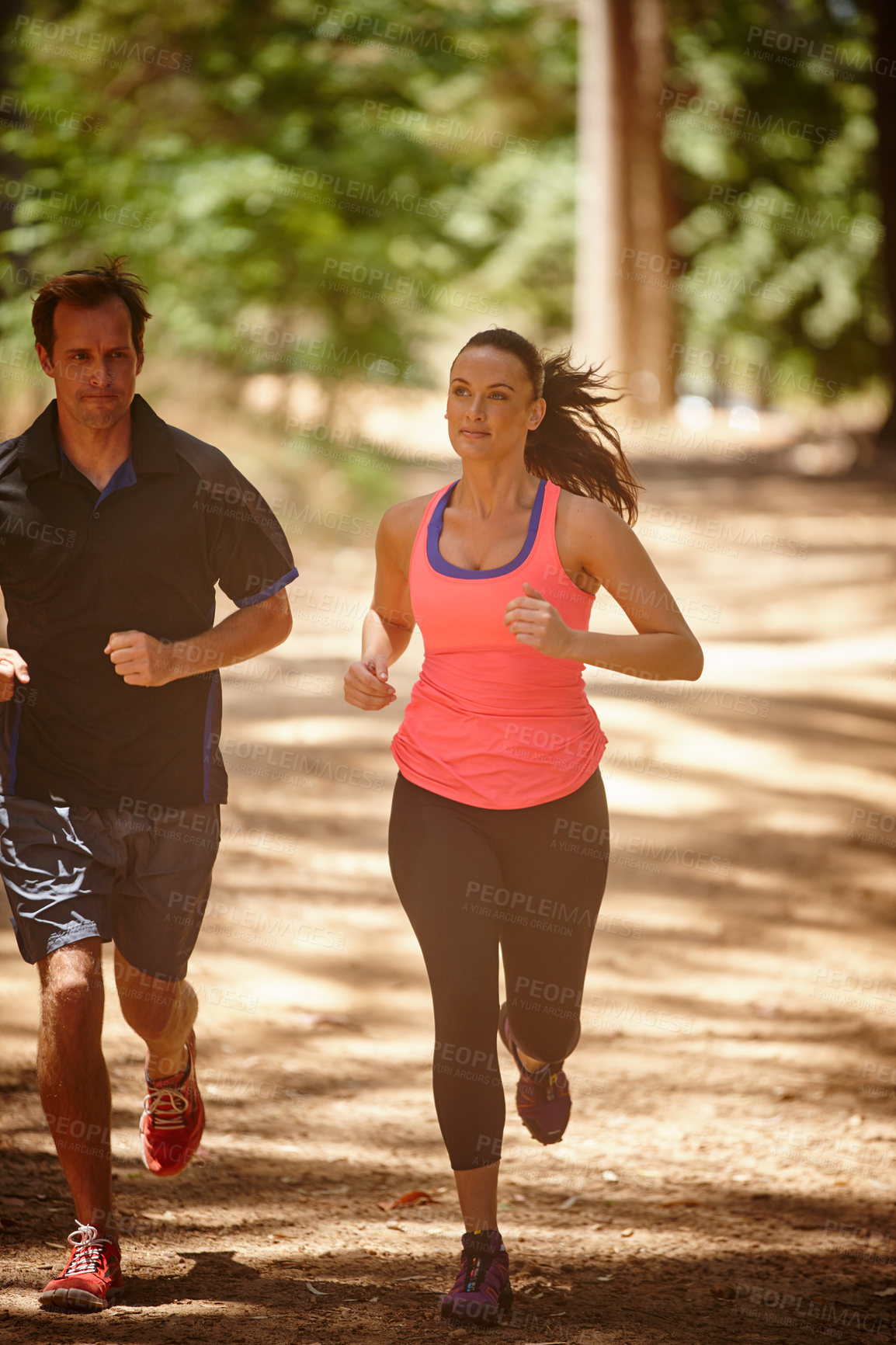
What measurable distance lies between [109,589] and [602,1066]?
10.0 ft

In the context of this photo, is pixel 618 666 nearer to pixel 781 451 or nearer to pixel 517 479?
pixel 517 479

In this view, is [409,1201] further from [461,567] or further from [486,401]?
[486,401]

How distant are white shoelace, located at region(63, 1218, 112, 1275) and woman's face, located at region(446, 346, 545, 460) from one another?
6.75 ft

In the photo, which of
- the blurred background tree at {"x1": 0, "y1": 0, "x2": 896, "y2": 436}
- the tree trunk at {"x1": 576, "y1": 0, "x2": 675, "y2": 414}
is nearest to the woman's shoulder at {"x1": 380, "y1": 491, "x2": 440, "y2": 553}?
the blurred background tree at {"x1": 0, "y1": 0, "x2": 896, "y2": 436}

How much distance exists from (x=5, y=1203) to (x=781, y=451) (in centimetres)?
1891

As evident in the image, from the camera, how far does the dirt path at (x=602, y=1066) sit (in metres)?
3.55

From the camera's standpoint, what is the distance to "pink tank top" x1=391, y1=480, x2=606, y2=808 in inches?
131

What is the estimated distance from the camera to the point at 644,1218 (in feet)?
13.6

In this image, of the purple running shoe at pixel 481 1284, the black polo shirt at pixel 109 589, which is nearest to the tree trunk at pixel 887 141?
the black polo shirt at pixel 109 589

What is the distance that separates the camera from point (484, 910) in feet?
11.1

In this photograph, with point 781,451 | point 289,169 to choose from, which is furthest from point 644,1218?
point 781,451

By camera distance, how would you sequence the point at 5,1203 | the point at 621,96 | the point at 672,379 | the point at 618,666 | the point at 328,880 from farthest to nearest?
the point at 672,379 → the point at 621,96 → the point at 328,880 → the point at 5,1203 → the point at 618,666

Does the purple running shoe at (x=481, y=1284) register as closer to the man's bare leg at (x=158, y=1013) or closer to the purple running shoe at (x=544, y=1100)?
the purple running shoe at (x=544, y=1100)

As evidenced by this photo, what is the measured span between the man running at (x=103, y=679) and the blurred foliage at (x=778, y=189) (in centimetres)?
2419
